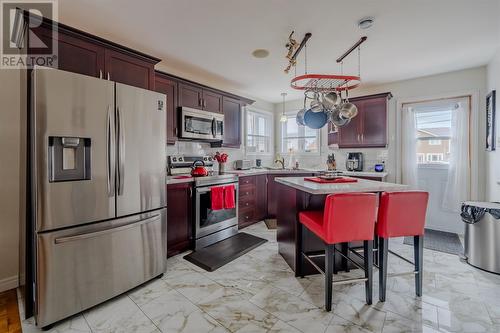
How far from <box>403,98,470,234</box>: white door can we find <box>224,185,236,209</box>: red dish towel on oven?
3.29m

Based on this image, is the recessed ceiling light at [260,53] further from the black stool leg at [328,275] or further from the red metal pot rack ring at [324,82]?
the black stool leg at [328,275]

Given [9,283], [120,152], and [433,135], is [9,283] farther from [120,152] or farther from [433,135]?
[433,135]

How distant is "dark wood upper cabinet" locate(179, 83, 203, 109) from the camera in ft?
11.2


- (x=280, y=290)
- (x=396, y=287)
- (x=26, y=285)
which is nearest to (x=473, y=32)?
(x=396, y=287)

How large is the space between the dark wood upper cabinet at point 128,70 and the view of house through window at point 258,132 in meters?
2.72

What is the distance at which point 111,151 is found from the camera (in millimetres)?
2002

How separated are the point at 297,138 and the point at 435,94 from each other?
105 inches

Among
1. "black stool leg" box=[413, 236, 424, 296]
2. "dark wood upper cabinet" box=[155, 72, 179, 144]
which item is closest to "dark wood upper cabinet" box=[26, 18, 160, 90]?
"dark wood upper cabinet" box=[155, 72, 179, 144]

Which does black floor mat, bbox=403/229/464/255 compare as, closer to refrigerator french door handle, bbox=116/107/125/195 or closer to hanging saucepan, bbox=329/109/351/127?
hanging saucepan, bbox=329/109/351/127

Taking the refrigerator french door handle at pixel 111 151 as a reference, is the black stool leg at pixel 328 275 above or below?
below

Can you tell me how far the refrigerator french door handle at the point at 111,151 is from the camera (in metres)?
1.99

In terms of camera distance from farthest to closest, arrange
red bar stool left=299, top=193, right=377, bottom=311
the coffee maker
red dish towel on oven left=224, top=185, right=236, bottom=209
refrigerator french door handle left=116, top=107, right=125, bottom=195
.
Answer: the coffee maker < red dish towel on oven left=224, top=185, right=236, bottom=209 < refrigerator french door handle left=116, top=107, right=125, bottom=195 < red bar stool left=299, top=193, right=377, bottom=311

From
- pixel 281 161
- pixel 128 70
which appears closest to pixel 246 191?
pixel 281 161

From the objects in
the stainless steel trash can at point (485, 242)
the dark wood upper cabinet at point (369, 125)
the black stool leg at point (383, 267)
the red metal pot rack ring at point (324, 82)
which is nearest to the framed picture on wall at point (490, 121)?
the stainless steel trash can at point (485, 242)
